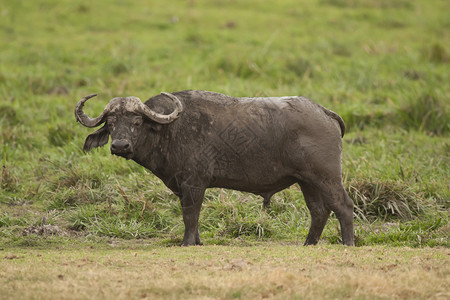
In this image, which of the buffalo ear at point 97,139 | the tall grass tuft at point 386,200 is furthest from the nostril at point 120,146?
the tall grass tuft at point 386,200

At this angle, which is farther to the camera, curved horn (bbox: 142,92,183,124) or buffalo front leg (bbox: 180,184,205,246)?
buffalo front leg (bbox: 180,184,205,246)

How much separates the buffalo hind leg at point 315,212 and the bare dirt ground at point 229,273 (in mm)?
513

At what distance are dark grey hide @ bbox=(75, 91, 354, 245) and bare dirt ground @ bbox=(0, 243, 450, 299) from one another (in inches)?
24.5

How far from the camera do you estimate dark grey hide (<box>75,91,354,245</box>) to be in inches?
273

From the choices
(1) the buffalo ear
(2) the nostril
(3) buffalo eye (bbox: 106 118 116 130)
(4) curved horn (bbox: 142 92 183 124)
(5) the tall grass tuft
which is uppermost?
(4) curved horn (bbox: 142 92 183 124)

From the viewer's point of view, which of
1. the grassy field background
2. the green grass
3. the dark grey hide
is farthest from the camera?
the green grass

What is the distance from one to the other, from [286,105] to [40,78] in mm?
7353

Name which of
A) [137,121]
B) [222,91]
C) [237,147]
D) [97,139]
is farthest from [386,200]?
[222,91]

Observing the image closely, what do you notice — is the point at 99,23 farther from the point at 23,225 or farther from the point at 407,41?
the point at 23,225

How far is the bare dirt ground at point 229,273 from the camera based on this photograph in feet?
16.6

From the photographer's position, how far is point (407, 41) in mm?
16906

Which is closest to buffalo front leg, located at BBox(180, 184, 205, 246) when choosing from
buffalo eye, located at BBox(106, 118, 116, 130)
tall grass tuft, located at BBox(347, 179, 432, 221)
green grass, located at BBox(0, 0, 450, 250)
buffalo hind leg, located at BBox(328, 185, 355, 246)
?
green grass, located at BBox(0, 0, 450, 250)

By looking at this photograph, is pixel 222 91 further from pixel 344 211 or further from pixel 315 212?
pixel 344 211

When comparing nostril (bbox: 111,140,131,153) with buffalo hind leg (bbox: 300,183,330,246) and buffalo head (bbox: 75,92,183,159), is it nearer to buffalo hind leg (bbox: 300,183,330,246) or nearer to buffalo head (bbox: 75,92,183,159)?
buffalo head (bbox: 75,92,183,159)
